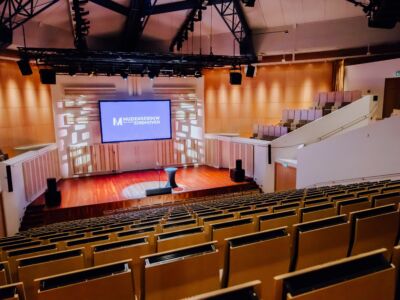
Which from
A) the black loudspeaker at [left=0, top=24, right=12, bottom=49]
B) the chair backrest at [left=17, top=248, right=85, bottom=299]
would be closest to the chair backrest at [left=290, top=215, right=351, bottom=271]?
the chair backrest at [left=17, top=248, right=85, bottom=299]

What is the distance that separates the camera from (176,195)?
8758 mm

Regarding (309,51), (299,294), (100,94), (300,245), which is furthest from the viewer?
(100,94)

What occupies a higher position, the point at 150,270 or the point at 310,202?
the point at 150,270

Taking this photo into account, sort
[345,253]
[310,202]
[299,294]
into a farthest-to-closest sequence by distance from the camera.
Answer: [310,202]
[345,253]
[299,294]

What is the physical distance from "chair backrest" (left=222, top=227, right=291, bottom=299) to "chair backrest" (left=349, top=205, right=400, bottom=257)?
58 centimetres

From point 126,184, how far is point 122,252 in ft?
26.0

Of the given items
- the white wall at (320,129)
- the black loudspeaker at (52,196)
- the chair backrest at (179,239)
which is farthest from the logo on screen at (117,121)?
the chair backrest at (179,239)

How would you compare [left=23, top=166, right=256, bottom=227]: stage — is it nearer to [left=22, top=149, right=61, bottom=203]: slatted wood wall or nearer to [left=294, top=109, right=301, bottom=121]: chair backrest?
[left=22, top=149, right=61, bottom=203]: slatted wood wall

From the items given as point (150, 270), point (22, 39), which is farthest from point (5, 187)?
point (150, 270)

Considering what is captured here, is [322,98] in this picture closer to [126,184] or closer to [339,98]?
[339,98]

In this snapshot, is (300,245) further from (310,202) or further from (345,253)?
(310,202)

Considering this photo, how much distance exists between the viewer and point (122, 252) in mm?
2182

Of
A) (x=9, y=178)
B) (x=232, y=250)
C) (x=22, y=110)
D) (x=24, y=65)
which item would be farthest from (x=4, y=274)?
(x=22, y=110)

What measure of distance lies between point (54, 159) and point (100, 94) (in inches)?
116
